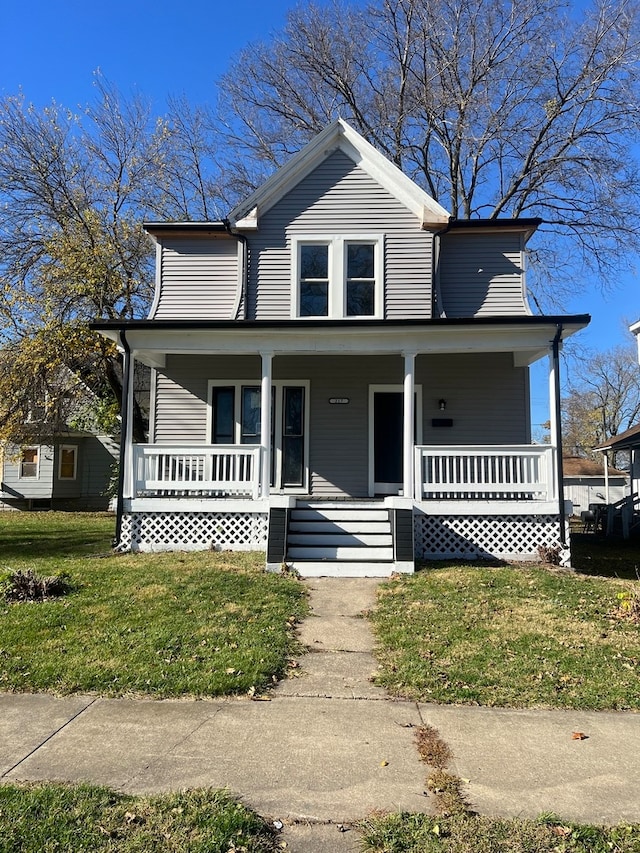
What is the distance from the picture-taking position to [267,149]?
82.9 ft

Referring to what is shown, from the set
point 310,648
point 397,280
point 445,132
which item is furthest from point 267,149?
point 310,648

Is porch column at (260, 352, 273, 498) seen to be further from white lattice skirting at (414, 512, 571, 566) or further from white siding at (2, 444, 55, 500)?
white siding at (2, 444, 55, 500)

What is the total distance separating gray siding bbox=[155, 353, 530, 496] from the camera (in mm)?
12656

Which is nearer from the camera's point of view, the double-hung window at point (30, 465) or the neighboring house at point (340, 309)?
the neighboring house at point (340, 309)

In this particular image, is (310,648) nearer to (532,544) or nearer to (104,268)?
(532,544)

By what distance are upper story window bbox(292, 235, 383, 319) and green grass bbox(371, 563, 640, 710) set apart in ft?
20.1

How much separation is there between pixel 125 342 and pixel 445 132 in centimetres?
1836

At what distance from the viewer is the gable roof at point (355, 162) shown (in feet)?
41.1

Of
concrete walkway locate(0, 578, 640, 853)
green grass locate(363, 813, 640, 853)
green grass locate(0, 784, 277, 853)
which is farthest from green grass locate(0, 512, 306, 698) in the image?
green grass locate(363, 813, 640, 853)

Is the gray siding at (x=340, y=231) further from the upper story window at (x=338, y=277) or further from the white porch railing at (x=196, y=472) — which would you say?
the white porch railing at (x=196, y=472)

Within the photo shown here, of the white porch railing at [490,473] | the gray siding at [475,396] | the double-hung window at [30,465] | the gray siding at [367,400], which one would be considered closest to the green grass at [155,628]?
the white porch railing at [490,473]

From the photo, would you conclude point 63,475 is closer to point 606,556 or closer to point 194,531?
point 194,531

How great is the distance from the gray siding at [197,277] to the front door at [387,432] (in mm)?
3877

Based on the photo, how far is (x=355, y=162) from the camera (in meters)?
12.9
